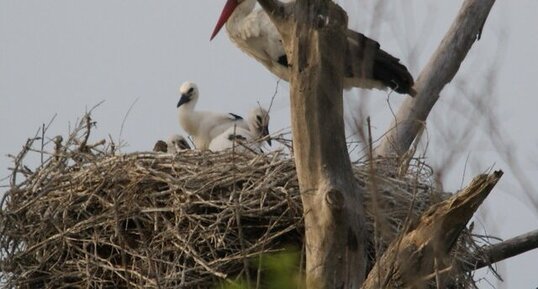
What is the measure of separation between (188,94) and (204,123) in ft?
1.56

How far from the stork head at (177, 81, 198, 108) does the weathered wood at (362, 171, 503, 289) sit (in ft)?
15.1

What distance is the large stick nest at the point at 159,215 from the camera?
22.8 feet

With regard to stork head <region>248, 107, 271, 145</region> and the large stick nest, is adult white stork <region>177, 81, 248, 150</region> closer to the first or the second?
stork head <region>248, 107, 271, 145</region>

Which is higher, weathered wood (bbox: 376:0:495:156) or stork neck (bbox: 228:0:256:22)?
stork neck (bbox: 228:0:256:22)

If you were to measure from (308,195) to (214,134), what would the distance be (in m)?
3.58

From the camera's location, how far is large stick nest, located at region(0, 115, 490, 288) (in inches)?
274

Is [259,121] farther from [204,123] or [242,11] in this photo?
[242,11]

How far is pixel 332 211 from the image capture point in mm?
5984

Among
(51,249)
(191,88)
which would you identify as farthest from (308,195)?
(191,88)

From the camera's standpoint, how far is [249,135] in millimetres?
8922

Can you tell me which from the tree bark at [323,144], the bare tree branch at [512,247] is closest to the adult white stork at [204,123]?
the bare tree branch at [512,247]

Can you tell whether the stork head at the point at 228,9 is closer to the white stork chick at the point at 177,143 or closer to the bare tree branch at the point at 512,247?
the white stork chick at the point at 177,143

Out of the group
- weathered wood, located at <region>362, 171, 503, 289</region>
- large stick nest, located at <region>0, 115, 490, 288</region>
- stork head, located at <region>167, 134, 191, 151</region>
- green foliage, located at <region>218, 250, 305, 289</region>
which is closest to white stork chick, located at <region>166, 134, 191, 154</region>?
stork head, located at <region>167, 134, 191, 151</region>

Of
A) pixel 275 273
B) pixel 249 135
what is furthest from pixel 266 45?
pixel 275 273
